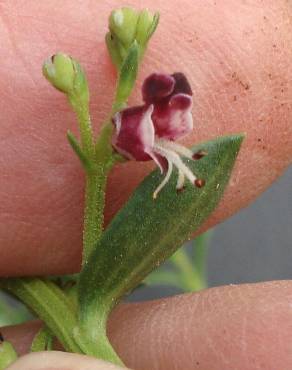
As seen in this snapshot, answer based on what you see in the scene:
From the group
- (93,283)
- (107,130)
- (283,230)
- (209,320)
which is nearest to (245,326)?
(209,320)

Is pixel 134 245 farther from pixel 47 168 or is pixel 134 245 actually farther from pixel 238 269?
pixel 238 269

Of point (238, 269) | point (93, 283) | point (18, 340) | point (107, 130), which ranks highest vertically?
point (107, 130)

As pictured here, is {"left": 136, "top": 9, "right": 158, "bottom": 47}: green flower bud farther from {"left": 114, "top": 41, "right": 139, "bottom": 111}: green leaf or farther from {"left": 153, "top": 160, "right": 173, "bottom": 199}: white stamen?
{"left": 153, "top": 160, "right": 173, "bottom": 199}: white stamen

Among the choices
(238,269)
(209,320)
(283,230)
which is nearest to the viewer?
(209,320)

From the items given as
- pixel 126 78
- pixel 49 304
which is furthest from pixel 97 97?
pixel 49 304

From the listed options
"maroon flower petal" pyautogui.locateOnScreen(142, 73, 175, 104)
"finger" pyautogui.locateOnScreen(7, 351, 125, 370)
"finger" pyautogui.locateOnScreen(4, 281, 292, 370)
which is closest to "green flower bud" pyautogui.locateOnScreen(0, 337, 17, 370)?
"finger" pyautogui.locateOnScreen(7, 351, 125, 370)

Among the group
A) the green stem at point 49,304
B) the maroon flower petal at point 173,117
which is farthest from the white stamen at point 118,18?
the green stem at point 49,304
